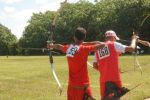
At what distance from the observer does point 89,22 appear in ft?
339

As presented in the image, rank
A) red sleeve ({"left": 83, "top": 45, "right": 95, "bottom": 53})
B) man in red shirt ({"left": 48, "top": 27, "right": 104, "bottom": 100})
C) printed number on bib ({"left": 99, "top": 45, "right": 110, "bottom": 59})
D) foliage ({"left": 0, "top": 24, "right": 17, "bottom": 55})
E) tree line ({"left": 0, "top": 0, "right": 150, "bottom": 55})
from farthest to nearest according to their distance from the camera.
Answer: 1. foliage ({"left": 0, "top": 24, "right": 17, "bottom": 55})
2. tree line ({"left": 0, "top": 0, "right": 150, "bottom": 55})
3. printed number on bib ({"left": 99, "top": 45, "right": 110, "bottom": 59})
4. man in red shirt ({"left": 48, "top": 27, "right": 104, "bottom": 100})
5. red sleeve ({"left": 83, "top": 45, "right": 95, "bottom": 53})

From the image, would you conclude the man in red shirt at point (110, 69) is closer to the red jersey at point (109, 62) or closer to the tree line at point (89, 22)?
the red jersey at point (109, 62)

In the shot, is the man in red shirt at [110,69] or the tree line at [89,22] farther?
the tree line at [89,22]

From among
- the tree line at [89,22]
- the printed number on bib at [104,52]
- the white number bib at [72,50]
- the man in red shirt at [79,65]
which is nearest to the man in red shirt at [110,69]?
the printed number on bib at [104,52]

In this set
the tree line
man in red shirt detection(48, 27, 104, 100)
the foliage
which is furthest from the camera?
the foliage

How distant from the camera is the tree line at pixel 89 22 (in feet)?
282

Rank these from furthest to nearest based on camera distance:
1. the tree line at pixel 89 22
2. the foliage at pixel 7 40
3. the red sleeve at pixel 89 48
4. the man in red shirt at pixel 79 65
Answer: the foliage at pixel 7 40
the tree line at pixel 89 22
the man in red shirt at pixel 79 65
the red sleeve at pixel 89 48

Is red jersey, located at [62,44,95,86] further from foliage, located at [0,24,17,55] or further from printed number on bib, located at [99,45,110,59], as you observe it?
foliage, located at [0,24,17,55]

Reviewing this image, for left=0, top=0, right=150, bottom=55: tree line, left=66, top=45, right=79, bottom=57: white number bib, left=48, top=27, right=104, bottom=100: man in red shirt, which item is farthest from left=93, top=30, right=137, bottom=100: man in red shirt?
left=0, top=0, right=150, bottom=55: tree line

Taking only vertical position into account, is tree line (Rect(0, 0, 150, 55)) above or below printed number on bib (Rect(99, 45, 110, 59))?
above

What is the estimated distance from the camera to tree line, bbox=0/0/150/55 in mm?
86000

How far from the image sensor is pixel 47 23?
414 feet

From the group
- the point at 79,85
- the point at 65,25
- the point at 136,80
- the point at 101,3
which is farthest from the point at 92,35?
the point at 79,85

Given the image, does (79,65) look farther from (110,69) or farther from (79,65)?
(110,69)
